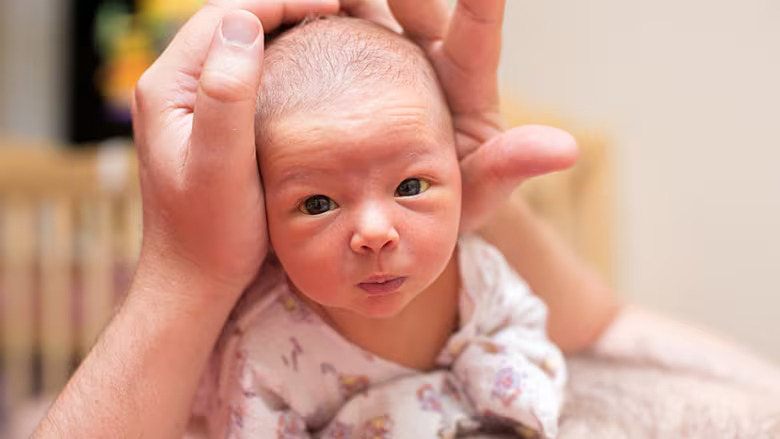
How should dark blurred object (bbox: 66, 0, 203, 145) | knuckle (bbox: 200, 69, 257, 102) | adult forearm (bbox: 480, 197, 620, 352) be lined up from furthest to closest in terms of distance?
dark blurred object (bbox: 66, 0, 203, 145) → adult forearm (bbox: 480, 197, 620, 352) → knuckle (bbox: 200, 69, 257, 102)

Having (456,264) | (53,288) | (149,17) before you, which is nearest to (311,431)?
(456,264)

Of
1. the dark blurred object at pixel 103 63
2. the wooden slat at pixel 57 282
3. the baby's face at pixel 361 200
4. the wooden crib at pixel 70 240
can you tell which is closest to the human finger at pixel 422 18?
the baby's face at pixel 361 200

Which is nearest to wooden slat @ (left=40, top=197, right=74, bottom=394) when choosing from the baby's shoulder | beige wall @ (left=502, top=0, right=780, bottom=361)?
beige wall @ (left=502, top=0, right=780, bottom=361)

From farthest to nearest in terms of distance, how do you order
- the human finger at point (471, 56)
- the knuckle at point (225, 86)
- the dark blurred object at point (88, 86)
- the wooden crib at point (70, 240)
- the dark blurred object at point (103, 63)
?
the dark blurred object at point (88, 86) < the dark blurred object at point (103, 63) < the wooden crib at point (70, 240) < the human finger at point (471, 56) < the knuckle at point (225, 86)

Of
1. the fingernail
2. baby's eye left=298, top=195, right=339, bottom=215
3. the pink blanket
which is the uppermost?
the fingernail

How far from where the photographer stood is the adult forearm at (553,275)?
33.0 inches

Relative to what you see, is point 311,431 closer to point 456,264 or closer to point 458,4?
point 456,264

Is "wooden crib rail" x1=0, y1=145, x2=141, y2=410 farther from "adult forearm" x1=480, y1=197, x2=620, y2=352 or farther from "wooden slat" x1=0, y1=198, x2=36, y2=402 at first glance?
"adult forearm" x1=480, y1=197, x2=620, y2=352

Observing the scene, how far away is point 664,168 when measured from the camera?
1901mm

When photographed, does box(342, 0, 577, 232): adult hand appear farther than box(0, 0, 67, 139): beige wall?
No

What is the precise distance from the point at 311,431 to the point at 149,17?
2.80 m

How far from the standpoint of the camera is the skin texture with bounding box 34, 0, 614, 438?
629 mm

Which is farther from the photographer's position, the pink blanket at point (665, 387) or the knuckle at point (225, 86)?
the pink blanket at point (665, 387)

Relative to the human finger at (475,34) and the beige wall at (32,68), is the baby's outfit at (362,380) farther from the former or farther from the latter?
the beige wall at (32,68)
